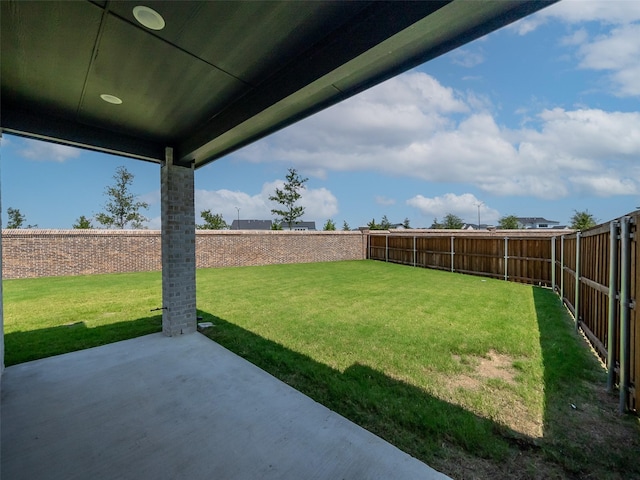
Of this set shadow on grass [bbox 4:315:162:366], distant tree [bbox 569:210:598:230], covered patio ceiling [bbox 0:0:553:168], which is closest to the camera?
covered patio ceiling [bbox 0:0:553:168]

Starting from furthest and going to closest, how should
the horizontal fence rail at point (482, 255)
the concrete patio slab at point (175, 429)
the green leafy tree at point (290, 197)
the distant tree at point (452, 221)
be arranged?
the distant tree at point (452, 221)
the green leafy tree at point (290, 197)
the horizontal fence rail at point (482, 255)
the concrete patio slab at point (175, 429)

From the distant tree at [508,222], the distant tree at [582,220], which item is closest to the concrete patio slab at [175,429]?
the distant tree at [582,220]

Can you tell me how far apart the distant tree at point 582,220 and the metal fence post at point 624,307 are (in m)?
26.8

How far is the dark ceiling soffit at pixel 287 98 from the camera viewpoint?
1.53 meters

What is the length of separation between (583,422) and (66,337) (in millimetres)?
6576

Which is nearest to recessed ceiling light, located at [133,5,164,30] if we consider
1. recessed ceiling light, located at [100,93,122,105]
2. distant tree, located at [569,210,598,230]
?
recessed ceiling light, located at [100,93,122,105]

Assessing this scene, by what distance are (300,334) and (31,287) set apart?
9460mm

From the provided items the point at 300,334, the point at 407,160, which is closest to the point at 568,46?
the point at 300,334

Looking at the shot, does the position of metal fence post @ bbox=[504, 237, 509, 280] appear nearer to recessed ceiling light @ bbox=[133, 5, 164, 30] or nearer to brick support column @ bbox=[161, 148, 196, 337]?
brick support column @ bbox=[161, 148, 196, 337]

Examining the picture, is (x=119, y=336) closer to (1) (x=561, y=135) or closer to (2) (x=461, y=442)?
(2) (x=461, y=442)

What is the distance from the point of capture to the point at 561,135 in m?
26.0

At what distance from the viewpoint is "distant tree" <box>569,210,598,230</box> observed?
906 inches

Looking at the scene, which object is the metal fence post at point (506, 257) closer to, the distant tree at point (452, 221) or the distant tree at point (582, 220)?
the distant tree at point (582, 220)

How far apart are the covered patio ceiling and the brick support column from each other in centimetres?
117
